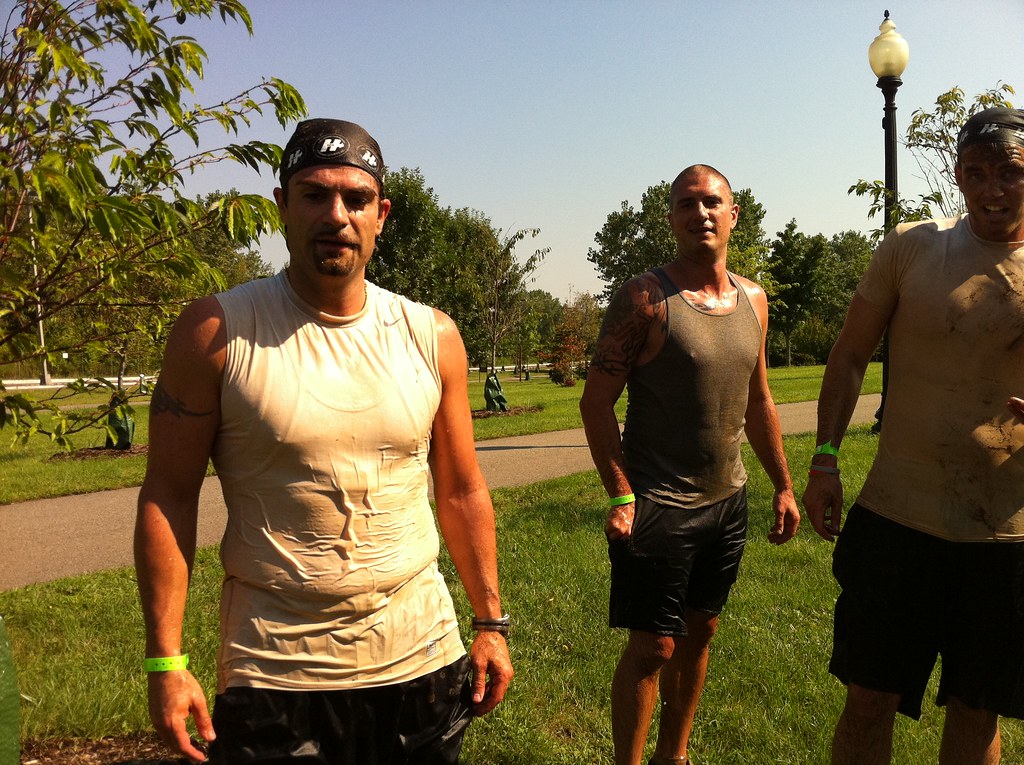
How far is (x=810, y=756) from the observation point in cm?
348

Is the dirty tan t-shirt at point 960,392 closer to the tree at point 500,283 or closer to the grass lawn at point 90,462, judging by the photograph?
the grass lawn at point 90,462

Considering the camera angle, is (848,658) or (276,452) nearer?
(276,452)

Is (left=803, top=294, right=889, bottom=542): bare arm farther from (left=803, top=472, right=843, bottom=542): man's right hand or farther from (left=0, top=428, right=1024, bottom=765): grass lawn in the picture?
(left=0, top=428, right=1024, bottom=765): grass lawn

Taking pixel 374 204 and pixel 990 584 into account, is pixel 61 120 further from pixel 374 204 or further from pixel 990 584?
pixel 990 584

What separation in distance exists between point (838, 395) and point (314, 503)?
2.11 meters

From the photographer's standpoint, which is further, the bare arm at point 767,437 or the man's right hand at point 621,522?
the bare arm at point 767,437

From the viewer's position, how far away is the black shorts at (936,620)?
8.84ft

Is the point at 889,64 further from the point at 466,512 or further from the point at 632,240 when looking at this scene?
the point at 632,240

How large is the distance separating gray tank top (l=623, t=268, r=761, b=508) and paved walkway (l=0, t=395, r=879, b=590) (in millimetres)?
5163

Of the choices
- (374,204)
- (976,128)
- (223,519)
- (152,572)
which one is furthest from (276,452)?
(223,519)

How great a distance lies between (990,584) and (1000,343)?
805 mm

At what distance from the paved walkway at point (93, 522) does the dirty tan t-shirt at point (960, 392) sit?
6.02 metres

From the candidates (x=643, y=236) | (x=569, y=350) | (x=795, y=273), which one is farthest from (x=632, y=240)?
(x=569, y=350)

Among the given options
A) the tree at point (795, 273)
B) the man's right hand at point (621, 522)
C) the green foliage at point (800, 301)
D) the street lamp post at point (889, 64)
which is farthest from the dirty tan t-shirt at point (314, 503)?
the tree at point (795, 273)
